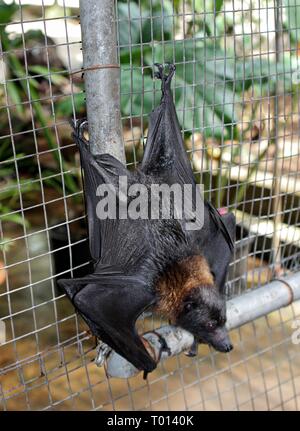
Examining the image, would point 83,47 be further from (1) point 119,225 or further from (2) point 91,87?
(1) point 119,225

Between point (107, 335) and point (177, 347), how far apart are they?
0.23 m

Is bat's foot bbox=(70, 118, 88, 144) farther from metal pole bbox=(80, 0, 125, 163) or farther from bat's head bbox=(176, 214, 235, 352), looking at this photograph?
bat's head bbox=(176, 214, 235, 352)

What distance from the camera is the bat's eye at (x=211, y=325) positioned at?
136cm

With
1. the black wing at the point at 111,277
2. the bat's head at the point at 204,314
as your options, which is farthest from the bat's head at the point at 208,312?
the black wing at the point at 111,277

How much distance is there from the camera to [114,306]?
1.20m

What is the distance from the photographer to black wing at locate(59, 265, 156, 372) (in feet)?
3.87

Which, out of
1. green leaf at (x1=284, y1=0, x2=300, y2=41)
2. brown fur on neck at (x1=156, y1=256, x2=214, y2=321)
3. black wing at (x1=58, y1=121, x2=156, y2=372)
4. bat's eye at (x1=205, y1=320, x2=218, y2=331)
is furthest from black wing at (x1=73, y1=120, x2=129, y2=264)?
green leaf at (x1=284, y1=0, x2=300, y2=41)

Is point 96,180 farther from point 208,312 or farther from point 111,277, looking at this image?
point 208,312

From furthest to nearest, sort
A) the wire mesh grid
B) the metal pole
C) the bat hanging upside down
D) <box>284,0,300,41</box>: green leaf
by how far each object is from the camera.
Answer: the wire mesh grid < <box>284,0,300,41</box>: green leaf < the bat hanging upside down < the metal pole

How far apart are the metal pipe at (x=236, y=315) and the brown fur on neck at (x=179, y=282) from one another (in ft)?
0.17

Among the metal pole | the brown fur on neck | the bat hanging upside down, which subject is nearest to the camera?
the metal pole

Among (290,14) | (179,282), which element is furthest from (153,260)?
(290,14)

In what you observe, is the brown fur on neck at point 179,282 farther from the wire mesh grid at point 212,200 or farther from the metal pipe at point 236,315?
the wire mesh grid at point 212,200

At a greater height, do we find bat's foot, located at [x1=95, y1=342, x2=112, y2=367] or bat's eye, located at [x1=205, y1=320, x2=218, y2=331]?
bat's eye, located at [x1=205, y1=320, x2=218, y2=331]
